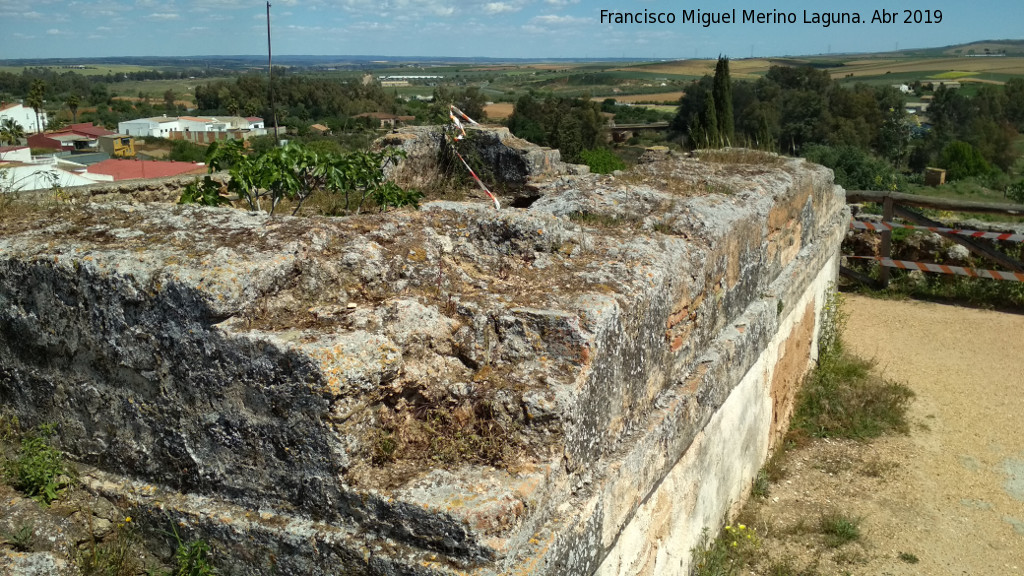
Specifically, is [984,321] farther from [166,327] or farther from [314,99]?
[314,99]

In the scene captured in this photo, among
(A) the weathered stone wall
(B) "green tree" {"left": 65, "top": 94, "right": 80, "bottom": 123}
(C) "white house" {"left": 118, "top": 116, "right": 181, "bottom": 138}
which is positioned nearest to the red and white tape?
(A) the weathered stone wall

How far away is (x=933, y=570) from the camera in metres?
4.26

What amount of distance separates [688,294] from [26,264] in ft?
8.85

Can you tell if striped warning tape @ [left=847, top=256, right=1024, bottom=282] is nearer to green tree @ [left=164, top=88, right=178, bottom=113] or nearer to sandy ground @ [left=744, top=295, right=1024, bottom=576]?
sandy ground @ [left=744, top=295, right=1024, bottom=576]

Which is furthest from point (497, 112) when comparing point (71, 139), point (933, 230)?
point (933, 230)

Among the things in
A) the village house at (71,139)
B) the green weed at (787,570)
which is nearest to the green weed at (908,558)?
the green weed at (787,570)

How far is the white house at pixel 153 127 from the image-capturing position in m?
60.6

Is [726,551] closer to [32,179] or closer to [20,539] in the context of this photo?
[20,539]

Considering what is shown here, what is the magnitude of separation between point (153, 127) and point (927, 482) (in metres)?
→ 66.8

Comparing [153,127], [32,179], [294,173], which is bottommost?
[32,179]

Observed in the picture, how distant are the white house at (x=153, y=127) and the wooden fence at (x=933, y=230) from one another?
5950 cm

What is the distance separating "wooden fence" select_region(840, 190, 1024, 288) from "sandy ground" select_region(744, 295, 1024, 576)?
62.5 inches

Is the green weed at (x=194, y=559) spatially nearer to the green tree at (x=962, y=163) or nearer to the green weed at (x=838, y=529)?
the green weed at (x=838, y=529)

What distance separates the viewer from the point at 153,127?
6181 cm
